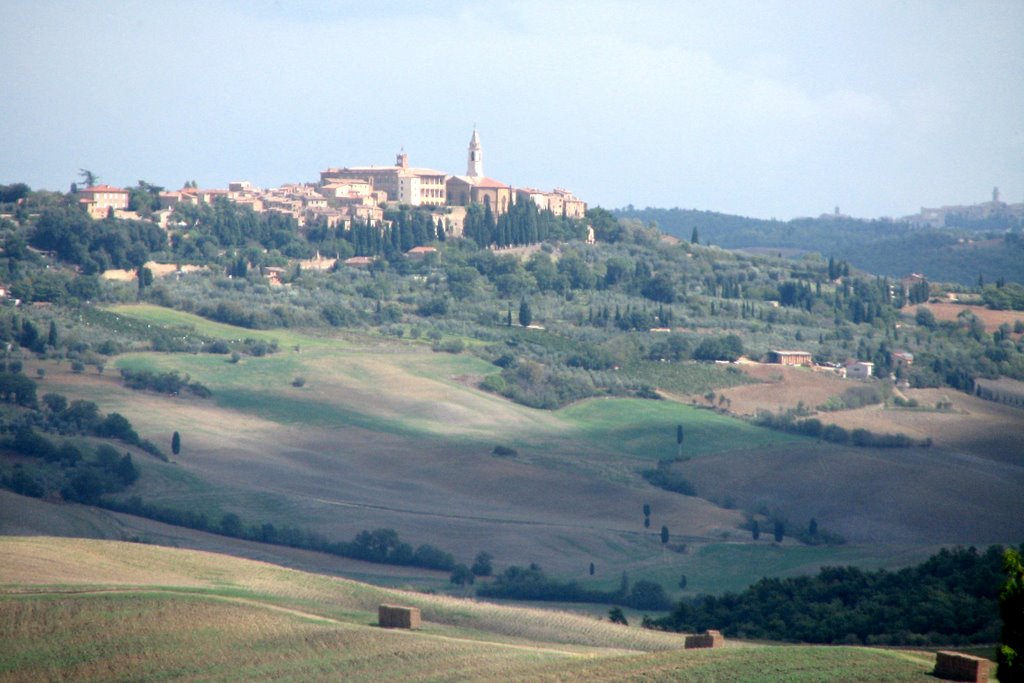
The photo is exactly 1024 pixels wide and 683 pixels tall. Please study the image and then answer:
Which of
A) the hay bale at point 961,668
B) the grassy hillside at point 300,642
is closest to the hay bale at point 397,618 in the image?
the grassy hillside at point 300,642

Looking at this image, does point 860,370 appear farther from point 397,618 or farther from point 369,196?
point 397,618

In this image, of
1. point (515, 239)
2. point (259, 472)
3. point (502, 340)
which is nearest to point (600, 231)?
point (515, 239)

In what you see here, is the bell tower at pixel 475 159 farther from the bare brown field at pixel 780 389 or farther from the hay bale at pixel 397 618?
the hay bale at pixel 397 618

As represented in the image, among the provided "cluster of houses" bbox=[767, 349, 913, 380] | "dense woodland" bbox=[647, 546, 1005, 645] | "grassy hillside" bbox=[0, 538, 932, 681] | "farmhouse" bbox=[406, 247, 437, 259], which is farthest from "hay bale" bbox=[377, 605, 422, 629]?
"farmhouse" bbox=[406, 247, 437, 259]

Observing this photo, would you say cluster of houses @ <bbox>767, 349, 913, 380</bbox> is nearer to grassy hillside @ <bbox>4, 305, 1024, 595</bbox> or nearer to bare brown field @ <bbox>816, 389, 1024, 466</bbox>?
bare brown field @ <bbox>816, 389, 1024, 466</bbox>

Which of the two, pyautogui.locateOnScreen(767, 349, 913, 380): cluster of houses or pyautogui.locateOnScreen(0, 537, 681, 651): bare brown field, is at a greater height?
pyautogui.locateOnScreen(0, 537, 681, 651): bare brown field

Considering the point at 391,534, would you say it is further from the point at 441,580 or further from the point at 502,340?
the point at 502,340
